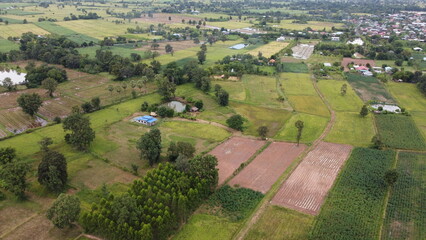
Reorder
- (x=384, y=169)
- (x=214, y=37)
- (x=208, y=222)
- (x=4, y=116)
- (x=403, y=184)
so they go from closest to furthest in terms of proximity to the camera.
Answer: (x=208, y=222) → (x=403, y=184) → (x=384, y=169) → (x=4, y=116) → (x=214, y=37)

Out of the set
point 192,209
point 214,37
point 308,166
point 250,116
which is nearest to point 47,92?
point 250,116

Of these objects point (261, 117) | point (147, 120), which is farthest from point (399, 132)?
point (147, 120)

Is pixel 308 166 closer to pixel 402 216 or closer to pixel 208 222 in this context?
pixel 402 216

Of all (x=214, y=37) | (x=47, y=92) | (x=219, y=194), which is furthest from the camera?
(x=214, y=37)

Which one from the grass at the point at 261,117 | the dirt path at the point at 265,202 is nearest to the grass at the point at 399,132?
the dirt path at the point at 265,202

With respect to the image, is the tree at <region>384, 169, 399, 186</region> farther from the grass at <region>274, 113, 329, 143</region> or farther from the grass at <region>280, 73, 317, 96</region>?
the grass at <region>280, 73, 317, 96</region>

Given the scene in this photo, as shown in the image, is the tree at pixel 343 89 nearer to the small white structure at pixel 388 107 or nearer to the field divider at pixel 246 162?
the small white structure at pixel 388 107

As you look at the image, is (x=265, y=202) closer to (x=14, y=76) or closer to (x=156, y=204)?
(x=156, y=204)
